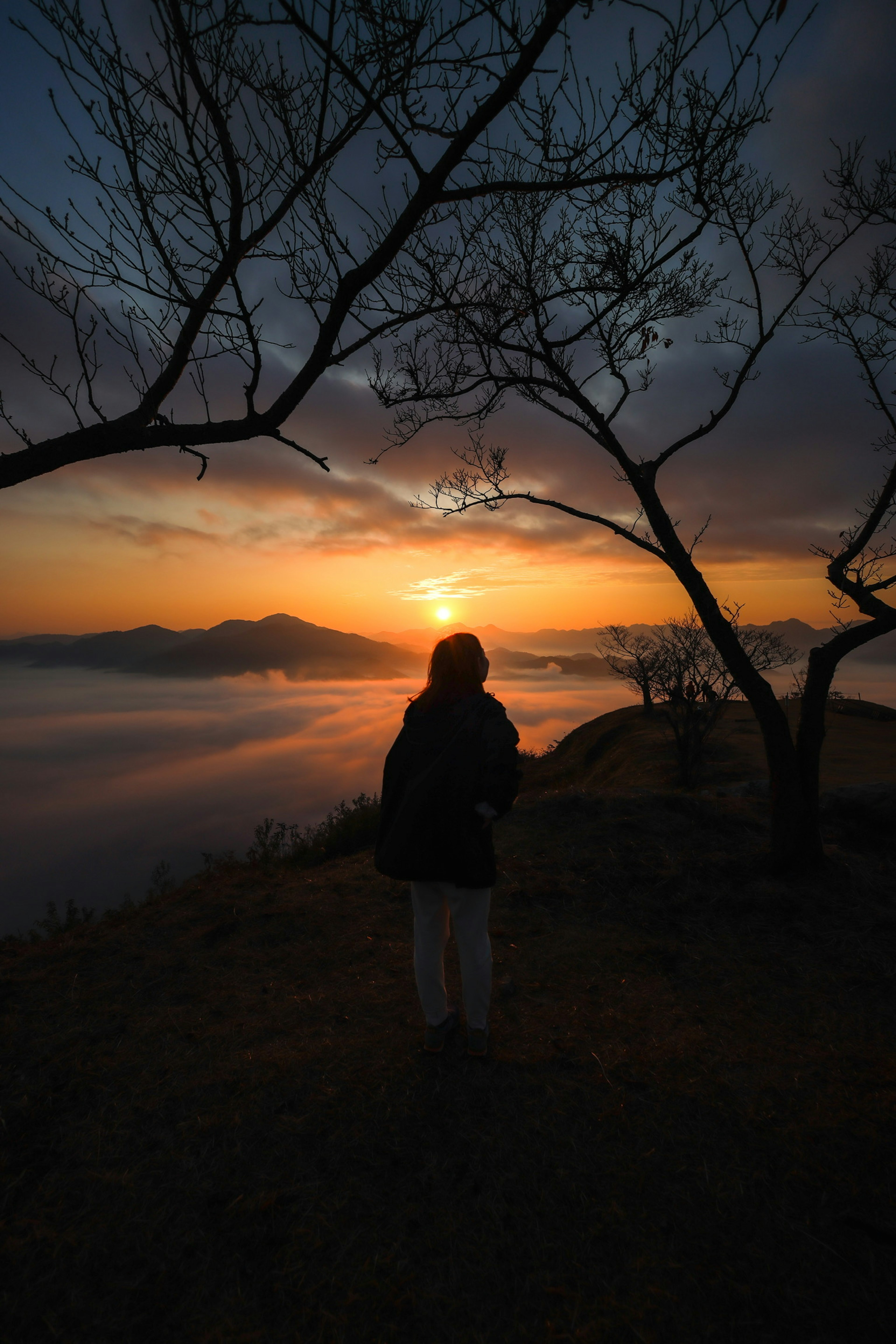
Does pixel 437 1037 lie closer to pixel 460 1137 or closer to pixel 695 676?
pixel 460 1137

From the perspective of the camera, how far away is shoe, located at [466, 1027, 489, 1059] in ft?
11.4

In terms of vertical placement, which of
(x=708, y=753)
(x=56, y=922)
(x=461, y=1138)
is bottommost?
(x=56, y=922)

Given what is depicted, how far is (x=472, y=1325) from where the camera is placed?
2045mm

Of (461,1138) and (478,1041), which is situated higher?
(478,1041)

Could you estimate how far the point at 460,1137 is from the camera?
289cm

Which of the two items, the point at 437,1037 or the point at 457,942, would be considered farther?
the point at 437,1037

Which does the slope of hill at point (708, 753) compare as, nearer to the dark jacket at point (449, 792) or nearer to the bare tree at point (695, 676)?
the bare tree at point (695, 676)

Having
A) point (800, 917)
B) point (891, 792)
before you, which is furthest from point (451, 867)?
point (891, 792)

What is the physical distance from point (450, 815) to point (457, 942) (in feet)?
2.46

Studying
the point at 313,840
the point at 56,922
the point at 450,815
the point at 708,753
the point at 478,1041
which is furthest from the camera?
the point at 708,753

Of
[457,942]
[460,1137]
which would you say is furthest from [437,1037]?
[457,942]

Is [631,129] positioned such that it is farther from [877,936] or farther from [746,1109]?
[877,936]

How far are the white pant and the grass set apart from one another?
38 cm

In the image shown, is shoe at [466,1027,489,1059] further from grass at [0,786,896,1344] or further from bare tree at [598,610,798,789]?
bare tree at [598,610,798,789]
